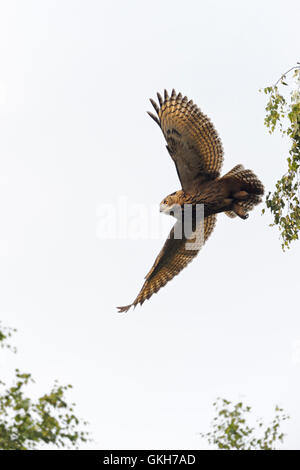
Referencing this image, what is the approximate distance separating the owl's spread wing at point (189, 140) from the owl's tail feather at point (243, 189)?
1.24ft

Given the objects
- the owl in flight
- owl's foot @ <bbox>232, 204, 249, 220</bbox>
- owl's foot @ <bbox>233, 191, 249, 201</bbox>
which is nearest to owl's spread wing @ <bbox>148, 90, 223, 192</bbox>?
the owl in flight

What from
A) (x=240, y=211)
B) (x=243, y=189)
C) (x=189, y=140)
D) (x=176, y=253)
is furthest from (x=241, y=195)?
(x=176, y=253)

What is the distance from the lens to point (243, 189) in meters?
12.6

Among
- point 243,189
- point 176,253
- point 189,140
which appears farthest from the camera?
point 176,253

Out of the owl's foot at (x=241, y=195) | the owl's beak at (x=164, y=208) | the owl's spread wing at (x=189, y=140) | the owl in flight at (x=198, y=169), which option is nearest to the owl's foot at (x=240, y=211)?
the owl in flight at (x=198, y=169)

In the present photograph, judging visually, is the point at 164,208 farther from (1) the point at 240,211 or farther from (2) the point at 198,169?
(1) the point at 240,211

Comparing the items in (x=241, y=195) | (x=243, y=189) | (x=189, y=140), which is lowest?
(x=241, y=195)

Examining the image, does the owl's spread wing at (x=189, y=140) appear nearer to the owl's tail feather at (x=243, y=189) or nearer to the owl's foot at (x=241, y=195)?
the owl's tail feather at (x=243, y=189)

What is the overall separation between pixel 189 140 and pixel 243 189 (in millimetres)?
1219

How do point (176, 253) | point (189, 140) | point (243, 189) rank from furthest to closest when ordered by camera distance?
point (176, 253), point (243, 189), point (189, 140)

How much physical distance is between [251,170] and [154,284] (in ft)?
9.73

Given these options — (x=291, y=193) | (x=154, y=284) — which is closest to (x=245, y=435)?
(x=154, y=284)

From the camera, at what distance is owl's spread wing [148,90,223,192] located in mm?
12375

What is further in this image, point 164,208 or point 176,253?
point 176,253
